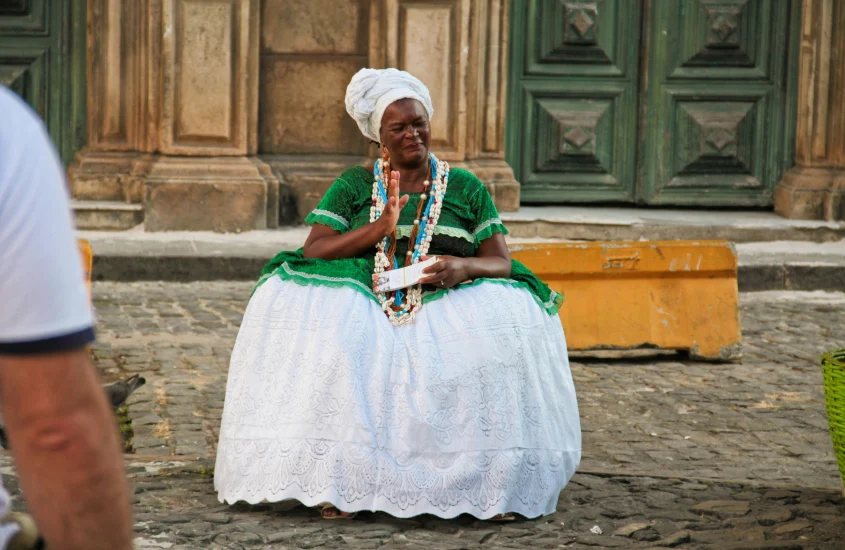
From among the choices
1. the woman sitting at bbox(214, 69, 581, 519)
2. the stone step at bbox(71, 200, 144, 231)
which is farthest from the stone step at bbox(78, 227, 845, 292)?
the woman sitting at bbox(214, 69, 581, 519)

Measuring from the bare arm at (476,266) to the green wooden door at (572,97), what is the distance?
5.52 meters

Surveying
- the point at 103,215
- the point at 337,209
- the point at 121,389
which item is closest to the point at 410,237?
the point at 337,209

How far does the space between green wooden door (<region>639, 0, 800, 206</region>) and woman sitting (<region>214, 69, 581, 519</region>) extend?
5868 mm

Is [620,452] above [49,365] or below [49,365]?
below

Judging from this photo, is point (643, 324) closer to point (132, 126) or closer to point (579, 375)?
point (579, 375)

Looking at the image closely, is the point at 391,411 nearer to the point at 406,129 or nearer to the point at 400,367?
the point at 400,367

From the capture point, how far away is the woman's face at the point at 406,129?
4598 mm

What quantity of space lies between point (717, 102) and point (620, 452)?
571 centimetres

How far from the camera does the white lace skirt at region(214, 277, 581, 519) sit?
420 centimetres

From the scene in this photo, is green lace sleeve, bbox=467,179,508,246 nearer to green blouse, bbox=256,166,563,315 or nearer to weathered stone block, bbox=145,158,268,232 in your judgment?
green blouse, bbox=256,166,563,315

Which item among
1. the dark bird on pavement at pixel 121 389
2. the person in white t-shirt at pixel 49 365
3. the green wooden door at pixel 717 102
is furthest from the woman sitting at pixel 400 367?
the green wooden door at pixel 717 102

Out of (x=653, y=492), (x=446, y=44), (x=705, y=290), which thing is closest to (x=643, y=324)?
(x=705, y=290)

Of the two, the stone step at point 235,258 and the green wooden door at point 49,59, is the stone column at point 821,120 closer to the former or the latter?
the stone step at point 235,258

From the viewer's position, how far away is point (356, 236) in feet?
14.8
